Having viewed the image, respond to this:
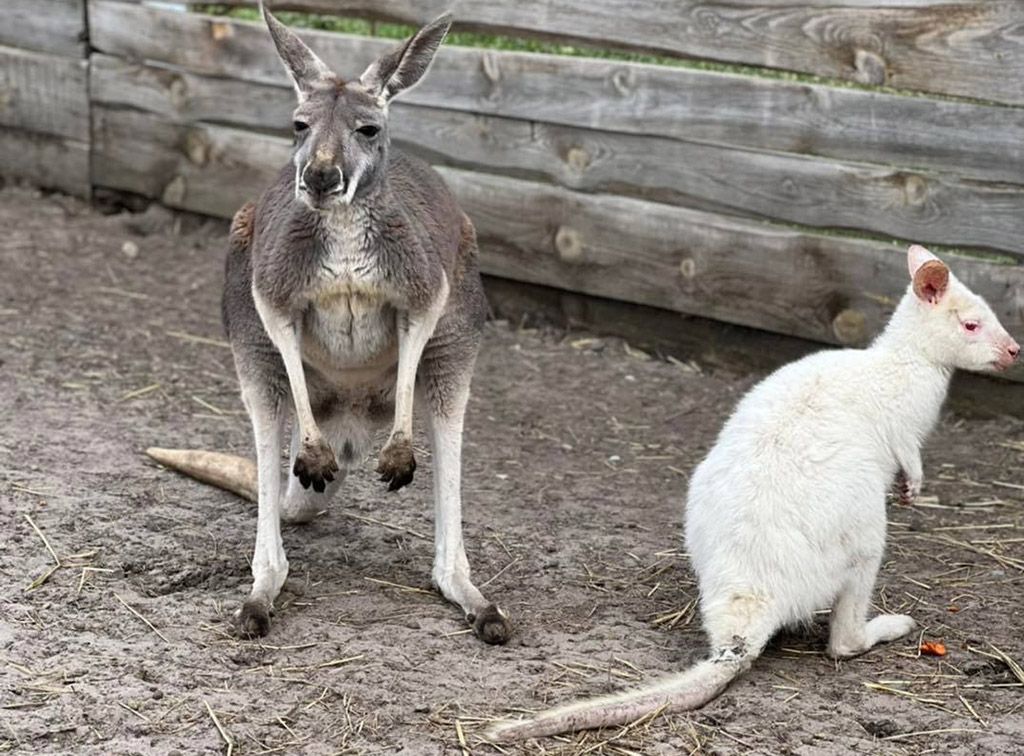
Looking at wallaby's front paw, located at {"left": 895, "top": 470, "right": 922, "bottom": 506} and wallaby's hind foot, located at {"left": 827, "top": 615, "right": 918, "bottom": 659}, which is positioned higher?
wallaby's front paw, located at {"left": 895, "top": 470, "right": 922, "bottom": 506}

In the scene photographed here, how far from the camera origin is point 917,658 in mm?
3818

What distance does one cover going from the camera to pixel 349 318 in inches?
151

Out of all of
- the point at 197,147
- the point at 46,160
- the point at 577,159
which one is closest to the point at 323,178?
the point at 577,159

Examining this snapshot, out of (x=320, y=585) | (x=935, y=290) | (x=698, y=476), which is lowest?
(x=320, y=585)

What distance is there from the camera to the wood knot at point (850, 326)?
5.78 meters

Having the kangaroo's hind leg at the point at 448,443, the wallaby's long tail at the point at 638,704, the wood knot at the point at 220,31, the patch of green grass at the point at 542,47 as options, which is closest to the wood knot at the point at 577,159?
the patch of green grass at the point at 542,47

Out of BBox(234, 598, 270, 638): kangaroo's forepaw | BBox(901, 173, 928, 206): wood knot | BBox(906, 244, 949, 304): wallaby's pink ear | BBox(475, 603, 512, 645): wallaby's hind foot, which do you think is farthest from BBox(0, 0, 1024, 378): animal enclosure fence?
BBox(234, 598, 270, 638): kangaroo's forepaw

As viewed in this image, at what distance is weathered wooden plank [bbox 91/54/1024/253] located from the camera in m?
5.46

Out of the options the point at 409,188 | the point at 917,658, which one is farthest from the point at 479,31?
the point at 917,658

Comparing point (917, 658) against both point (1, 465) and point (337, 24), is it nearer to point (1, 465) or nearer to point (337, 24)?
point (1, 465)

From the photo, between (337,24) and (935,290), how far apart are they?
419cm

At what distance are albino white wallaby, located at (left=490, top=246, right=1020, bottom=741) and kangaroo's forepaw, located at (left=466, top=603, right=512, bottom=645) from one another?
0.48m

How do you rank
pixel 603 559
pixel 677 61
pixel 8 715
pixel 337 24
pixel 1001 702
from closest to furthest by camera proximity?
pixel 8 715, pixel 1001 702, pixel 603 559, pixel 677 61, pixel 337 24

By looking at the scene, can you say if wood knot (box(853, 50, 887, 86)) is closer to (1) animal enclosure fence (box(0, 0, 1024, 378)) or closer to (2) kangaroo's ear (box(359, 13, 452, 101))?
(1) animal enclosure fence (box(0, 0, 1024, 378))
